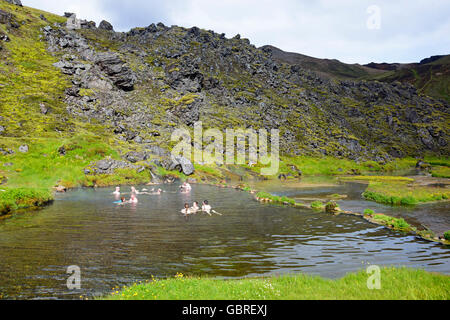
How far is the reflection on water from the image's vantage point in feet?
53.5

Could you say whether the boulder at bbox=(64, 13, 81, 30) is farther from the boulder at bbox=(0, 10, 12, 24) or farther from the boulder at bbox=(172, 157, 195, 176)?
the boulder at bbox=(172, 157, 195, 176)

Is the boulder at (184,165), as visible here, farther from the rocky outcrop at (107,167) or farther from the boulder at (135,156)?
the rocky outcrop at (107,167)

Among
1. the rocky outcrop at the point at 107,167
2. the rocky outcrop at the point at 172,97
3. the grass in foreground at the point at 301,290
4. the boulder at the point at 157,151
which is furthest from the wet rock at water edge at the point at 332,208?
the boulder at the point at 157,151

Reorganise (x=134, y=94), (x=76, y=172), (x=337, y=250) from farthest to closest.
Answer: (x=134, y=94)
(x=76, y=172)
(x=337, y=250)

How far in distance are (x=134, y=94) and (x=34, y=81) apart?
39.0 meters

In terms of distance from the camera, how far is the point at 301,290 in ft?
39.2

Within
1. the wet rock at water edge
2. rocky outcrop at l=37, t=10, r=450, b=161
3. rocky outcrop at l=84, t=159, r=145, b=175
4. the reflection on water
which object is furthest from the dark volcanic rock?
the wet rock at water edge

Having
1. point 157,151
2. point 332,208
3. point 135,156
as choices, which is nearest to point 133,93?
point 157,151

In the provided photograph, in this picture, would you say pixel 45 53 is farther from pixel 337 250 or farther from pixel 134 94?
pixel 337 250

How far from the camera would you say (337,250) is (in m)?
21.8

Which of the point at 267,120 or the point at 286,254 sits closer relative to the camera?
the point at 286,254

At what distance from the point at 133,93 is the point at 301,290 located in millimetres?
132496

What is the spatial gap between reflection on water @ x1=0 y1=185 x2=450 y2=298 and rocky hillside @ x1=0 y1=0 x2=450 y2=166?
5820cm

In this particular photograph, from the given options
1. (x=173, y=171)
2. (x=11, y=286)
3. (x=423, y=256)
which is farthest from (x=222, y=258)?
(x=173, y=171)
